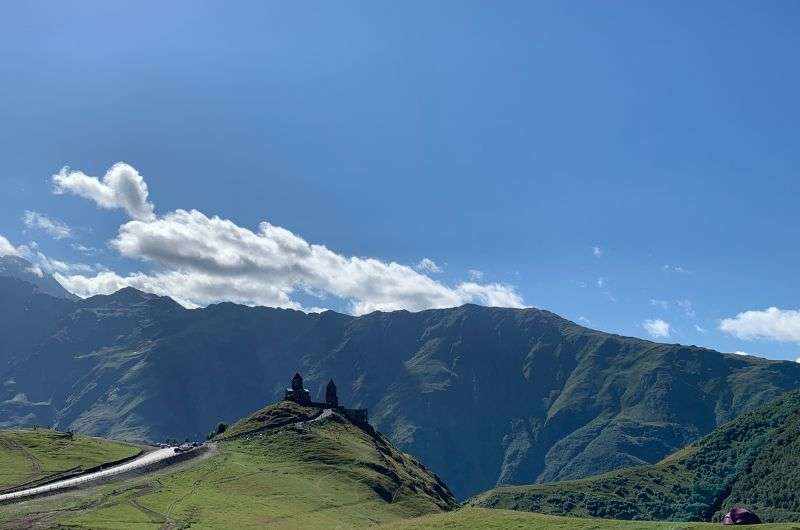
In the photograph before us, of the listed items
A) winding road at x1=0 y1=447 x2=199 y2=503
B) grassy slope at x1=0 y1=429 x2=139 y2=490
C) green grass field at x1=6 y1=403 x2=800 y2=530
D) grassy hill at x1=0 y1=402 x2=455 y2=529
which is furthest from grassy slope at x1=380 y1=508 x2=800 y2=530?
grassy slope at x1=0 y1=429 x2=139 y2=490

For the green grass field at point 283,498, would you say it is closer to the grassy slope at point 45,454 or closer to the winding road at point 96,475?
the grassy slope at point 45,454

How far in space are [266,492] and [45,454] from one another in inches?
2192

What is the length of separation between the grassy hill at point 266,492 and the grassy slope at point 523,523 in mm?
25551

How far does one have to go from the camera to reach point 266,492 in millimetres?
128625

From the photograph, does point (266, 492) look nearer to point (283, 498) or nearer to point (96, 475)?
point (283, 498)

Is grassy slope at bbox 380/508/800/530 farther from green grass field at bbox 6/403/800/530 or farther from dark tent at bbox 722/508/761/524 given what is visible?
dark tent at bbox 722/508/761/524

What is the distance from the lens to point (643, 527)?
77.6 meters

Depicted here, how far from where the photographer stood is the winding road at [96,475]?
114856 millimetres

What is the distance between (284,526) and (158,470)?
49.0 m

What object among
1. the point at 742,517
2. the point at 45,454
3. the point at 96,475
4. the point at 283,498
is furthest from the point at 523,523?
the point at 45,454

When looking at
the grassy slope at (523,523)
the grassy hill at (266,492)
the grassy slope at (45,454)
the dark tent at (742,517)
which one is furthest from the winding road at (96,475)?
the dark tent at (742,517)

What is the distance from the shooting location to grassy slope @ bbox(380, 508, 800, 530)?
75438 millimetres

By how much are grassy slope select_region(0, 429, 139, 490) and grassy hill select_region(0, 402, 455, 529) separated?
708 inches

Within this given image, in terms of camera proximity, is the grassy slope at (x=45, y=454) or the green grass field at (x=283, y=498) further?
the grassy slope at (x=45, y=454)
